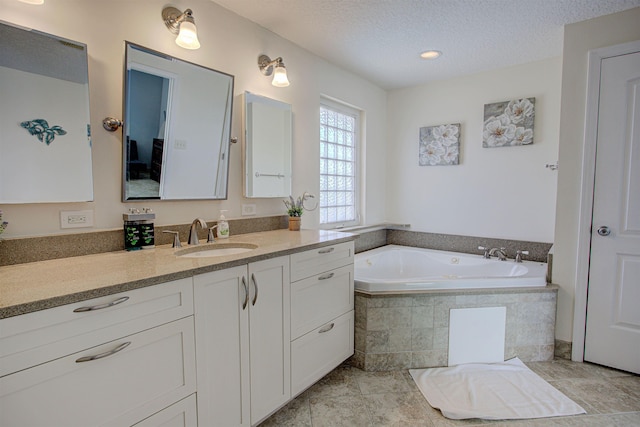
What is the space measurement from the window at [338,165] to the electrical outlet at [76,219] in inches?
74.2

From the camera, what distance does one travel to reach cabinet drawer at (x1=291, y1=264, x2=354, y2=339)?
1.80 m

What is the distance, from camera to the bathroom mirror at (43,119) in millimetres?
1262

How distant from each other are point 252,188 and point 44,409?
157 cm

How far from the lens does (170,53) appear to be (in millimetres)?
1795

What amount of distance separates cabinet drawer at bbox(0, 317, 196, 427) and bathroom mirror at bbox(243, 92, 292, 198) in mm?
1230

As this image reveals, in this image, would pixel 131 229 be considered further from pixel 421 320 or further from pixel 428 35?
pixel 428 35

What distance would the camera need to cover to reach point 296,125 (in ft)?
8.69

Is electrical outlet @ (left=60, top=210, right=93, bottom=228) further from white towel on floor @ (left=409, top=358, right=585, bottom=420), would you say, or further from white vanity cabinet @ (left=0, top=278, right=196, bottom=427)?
white towel on floor @ (left=409, top=358, right=585, bottom=420)

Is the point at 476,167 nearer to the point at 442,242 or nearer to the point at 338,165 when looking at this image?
the point at 442,242

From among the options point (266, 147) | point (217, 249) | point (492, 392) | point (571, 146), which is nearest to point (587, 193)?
point (571, 146)

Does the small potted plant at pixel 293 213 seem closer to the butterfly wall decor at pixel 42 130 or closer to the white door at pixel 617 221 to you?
the butterfly wall decor at pixel 42 130

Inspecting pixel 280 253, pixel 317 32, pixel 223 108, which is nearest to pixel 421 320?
pixel 280 253

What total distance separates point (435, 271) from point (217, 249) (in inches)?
91.2

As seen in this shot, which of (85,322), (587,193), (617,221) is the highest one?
(587,193)
